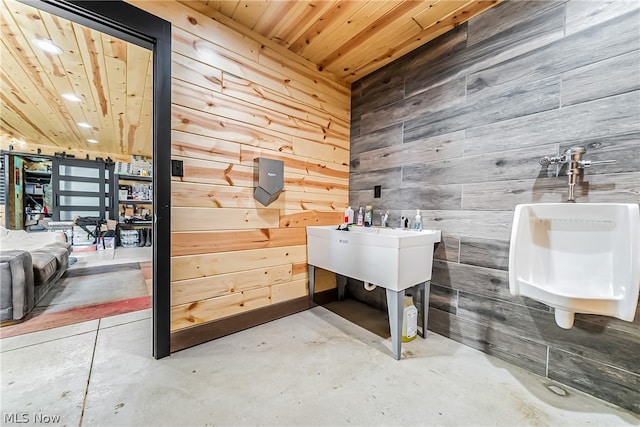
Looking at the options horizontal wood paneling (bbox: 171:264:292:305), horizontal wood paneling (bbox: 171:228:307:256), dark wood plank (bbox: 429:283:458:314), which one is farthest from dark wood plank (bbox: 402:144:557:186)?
horizontal wood paneling (bbox: 171:264:292:305)

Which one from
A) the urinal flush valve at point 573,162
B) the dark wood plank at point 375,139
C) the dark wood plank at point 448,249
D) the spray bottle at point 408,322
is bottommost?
the spray bottle at point 408,322

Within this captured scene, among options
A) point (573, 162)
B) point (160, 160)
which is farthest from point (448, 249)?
point (160, 160)

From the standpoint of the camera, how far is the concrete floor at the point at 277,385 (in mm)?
1111

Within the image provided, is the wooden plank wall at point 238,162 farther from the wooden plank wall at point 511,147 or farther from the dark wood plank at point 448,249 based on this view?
the dark wood plank at point 448,249

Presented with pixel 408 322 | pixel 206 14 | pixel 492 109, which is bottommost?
pixel 408 322

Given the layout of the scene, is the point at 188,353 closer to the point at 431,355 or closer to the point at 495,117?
the point at 431,355

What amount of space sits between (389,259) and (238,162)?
1.29m

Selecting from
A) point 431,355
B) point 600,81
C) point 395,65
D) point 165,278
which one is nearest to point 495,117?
point 600,81

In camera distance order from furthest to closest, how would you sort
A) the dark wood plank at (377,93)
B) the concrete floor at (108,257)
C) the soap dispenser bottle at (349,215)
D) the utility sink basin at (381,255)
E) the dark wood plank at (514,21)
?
the concrete floor at (108,257) → the soap dispenser bottle at (349,215) → the dark wood plank at (377,93) → the utility sink basin at (381,255) → the dark wood plank at (514,21)

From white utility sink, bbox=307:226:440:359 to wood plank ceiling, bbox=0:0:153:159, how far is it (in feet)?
7.78

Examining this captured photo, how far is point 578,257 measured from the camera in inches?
49.3

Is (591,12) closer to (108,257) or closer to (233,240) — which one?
(233,240)

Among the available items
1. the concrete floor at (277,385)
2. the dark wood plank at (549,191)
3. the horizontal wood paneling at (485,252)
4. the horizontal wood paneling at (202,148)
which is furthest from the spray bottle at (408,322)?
the horizontal wood paneling at (202,148)

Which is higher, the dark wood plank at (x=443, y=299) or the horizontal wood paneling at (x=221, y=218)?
the horizontal wood paneling at (x=221, y=218)
